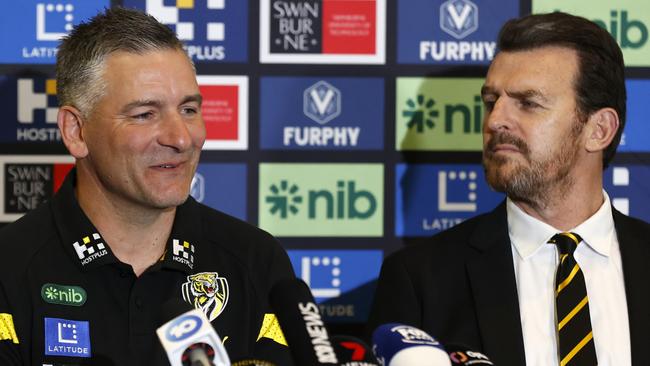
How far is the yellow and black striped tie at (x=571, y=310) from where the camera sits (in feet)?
6.62

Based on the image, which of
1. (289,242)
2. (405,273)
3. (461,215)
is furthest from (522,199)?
(289,242)

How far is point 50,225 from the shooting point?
191 cm

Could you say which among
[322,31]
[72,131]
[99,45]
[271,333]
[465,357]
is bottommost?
[271,333]

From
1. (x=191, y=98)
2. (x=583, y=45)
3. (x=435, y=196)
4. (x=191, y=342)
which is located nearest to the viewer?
(x=191, y=342)

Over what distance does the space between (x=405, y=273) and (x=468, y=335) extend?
0.64 ft

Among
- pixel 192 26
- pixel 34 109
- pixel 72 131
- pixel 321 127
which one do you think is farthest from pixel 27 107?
pixel 321 127

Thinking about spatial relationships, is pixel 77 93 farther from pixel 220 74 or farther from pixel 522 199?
pixel 522 199

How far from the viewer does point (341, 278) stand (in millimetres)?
2615

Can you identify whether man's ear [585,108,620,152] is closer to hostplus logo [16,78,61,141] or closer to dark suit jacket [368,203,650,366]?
dark suit jacket [368,203,650,366]

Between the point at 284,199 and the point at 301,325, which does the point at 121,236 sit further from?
the point at 301,325

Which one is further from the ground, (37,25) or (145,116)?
(37,25)

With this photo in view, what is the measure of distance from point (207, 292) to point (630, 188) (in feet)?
4.32

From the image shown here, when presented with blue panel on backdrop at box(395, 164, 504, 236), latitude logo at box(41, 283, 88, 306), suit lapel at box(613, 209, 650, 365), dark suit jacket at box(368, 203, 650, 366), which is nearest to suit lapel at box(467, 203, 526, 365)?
dark suit jacket at box(368, 203, 650, 366)

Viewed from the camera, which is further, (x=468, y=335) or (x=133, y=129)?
(x=468, y=335)
